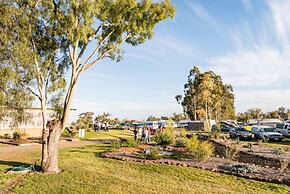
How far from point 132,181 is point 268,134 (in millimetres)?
25029

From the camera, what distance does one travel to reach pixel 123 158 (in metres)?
17.6

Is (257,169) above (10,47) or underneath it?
underneath

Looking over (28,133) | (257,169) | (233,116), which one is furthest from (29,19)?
(233,116)

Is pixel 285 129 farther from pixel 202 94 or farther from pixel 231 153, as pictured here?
pixel 202 94

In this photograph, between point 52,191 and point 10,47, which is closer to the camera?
point 52,191

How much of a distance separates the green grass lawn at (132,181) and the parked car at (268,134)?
21.0m

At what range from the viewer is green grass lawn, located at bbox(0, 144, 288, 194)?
36.5 ft

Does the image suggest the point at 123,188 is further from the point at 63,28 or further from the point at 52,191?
the point at 63,28

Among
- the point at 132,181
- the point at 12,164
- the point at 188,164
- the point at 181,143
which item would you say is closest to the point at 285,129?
the point at 181,143

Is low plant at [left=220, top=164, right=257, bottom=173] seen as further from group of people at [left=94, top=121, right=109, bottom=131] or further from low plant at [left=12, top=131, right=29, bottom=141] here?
group of people at [left=94, top=121, right=109, bottom=131]

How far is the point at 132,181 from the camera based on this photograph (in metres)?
12.4

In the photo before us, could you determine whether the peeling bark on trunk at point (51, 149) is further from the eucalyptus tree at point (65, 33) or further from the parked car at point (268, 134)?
the parked car at point (268, 134)

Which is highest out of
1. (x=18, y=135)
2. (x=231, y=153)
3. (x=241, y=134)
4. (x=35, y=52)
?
(x=35, y=52)

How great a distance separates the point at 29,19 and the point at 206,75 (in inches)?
2222
